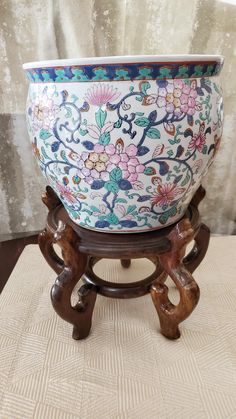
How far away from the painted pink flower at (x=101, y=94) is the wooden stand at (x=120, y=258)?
0.22 m

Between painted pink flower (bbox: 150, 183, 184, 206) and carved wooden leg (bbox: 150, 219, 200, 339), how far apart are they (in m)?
0.05

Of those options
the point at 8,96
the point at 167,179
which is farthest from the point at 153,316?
the point at 8,96

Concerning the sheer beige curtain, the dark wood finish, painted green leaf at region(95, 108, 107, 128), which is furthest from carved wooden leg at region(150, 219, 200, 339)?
the sheer beige curtain

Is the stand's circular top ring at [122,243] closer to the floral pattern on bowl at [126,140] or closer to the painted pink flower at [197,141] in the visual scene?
the floral pattern on bowl at [126,140]

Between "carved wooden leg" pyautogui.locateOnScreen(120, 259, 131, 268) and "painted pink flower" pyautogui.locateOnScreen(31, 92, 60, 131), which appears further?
"carved wooden leg" pyautogui.locateOnScreen(120, 259, 131, 268)

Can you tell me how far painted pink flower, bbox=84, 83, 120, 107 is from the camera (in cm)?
46

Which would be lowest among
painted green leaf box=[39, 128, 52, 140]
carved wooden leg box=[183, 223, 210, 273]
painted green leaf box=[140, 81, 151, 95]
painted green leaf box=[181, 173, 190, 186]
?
carved wooden leg box=[183, 223, 210, 273]

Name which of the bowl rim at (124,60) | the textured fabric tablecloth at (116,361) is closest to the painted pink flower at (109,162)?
the bowl rim at (124,60)

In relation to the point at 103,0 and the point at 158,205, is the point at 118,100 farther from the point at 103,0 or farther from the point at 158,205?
the point at 103,0

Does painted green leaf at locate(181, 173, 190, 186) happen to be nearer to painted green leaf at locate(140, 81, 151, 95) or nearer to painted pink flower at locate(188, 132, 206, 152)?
painted pink flower at locate(188, 132, 206, 152)

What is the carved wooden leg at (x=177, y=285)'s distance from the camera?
0.57 m

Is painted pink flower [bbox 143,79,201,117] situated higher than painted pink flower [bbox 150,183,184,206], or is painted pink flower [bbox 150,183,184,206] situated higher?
painted pink flower [bbox 143,79,201,117]

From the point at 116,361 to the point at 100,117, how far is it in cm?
46

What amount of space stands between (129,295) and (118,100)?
0.41 meters
